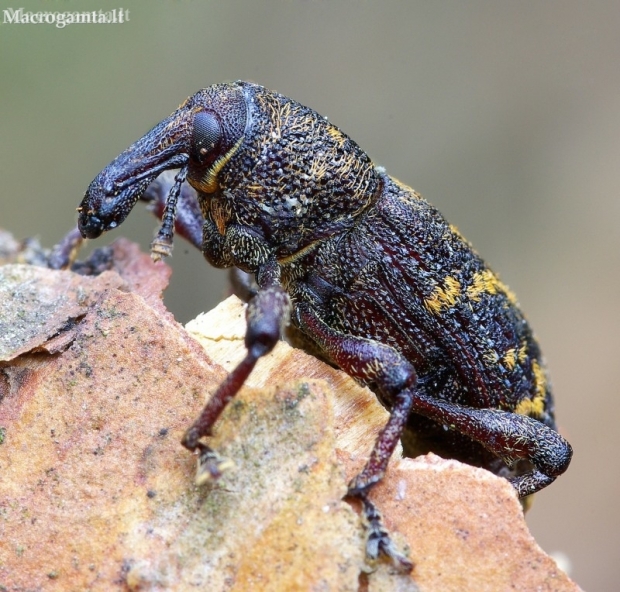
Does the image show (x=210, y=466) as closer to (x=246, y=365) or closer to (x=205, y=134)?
(x=246, y=365)

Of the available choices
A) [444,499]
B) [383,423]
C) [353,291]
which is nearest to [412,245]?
[353,291]

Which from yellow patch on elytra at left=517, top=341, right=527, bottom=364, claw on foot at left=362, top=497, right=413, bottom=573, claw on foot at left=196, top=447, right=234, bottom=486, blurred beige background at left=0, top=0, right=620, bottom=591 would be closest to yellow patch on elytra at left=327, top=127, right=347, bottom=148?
yellow patch on elytra at left=517, top=341, right=527, bottom=364

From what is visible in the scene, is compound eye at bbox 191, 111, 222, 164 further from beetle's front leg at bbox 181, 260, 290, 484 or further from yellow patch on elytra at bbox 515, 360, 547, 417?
yellow patch on elytra at bbox 515, 360, 547, 417

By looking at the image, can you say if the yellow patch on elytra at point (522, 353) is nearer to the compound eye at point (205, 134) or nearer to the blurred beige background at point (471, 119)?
the compound eye at point (205, 134)

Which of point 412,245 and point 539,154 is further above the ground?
point 539,154

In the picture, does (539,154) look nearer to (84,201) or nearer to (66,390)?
(84,201)

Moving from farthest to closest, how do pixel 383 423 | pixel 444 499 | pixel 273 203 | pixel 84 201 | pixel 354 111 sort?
pixel 354 111 → pixel 273 203 → pixel 84 201 → pixel 383 423 → pixel 444 499

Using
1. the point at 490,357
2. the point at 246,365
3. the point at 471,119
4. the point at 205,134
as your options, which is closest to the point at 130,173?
the point at 205,134
